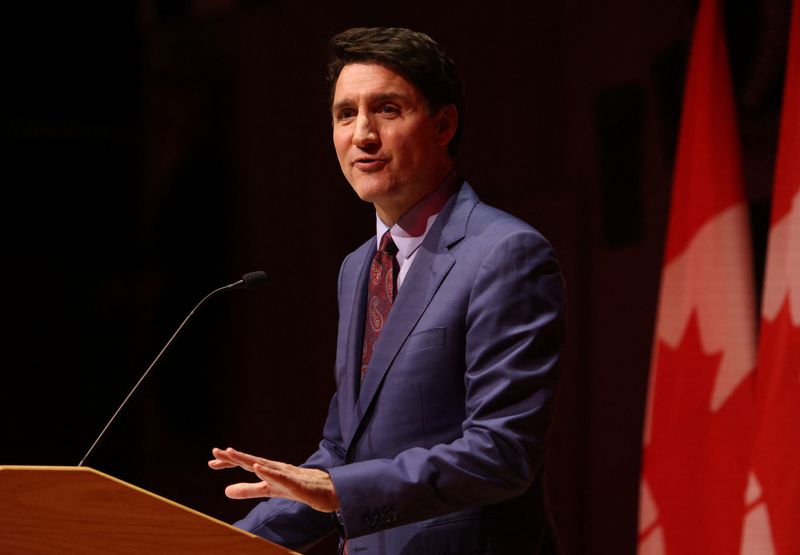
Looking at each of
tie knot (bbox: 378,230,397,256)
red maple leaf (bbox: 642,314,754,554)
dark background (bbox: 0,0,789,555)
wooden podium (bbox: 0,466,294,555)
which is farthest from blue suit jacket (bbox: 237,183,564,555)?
dark background (bbox: 0,0,789,555)

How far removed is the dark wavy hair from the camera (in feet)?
6.48

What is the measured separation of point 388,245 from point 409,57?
0.35 meters

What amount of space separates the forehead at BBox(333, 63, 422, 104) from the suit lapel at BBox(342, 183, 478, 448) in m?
0.25

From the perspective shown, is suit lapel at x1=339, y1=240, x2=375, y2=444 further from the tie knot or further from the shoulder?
the shoulder

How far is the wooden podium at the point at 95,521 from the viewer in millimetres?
1480

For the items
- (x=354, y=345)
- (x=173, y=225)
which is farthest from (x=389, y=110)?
(x=173, y=225)

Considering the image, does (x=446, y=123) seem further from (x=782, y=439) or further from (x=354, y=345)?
(x=782, y=439)

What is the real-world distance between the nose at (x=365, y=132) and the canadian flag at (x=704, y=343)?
4.29 ft

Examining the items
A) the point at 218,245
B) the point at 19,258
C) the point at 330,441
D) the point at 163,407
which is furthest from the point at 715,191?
the point at 19,258

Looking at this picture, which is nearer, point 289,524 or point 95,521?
point 95,521

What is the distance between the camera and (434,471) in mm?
1650

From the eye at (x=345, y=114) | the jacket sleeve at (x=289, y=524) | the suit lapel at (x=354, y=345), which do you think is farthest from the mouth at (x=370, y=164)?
the jacket sleeve at (x=289, y=524)

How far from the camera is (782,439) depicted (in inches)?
102

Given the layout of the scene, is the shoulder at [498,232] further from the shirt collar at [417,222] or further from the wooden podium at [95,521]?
the wooden podium at [95,521]
